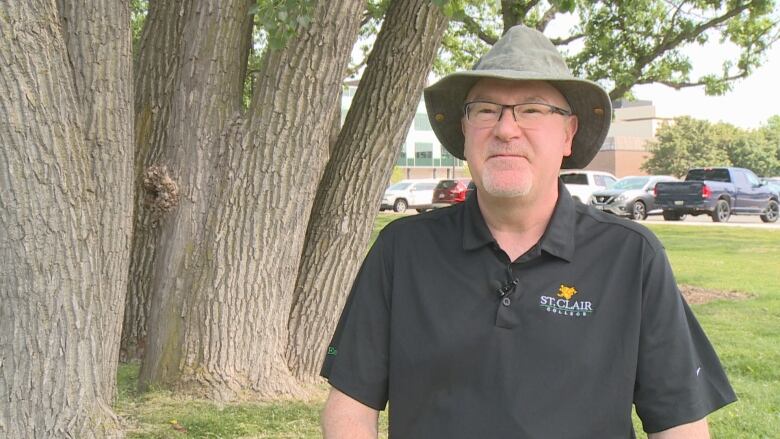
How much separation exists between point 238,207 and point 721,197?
2218cm

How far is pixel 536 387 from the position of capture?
6.79ft

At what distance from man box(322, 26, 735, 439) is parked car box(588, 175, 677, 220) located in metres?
23.4

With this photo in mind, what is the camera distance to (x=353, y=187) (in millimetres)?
5594

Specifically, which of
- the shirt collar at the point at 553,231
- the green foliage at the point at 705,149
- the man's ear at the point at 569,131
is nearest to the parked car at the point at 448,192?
the man's ear at the point at 569,131

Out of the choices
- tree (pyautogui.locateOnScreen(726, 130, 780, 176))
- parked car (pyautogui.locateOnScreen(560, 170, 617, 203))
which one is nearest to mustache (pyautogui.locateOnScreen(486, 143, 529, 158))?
parked car (pyautogui.locateOnScreen(560, 170, 617, 203))

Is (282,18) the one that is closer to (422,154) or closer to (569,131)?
(569,131)

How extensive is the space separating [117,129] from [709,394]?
10.5ft

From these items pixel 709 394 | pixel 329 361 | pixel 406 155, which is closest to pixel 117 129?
pixel 329 361

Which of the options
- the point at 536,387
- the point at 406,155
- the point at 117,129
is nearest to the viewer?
the point at 536,387

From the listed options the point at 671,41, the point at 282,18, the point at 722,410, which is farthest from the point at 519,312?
the point at 671,41

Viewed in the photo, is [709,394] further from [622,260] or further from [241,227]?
[241,227]

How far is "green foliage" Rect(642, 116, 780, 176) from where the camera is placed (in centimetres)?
6638

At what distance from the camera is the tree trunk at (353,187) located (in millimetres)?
5512

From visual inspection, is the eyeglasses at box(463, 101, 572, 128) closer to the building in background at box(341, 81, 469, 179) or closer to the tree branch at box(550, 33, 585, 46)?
the tree branch at box(550, 33, 585, 46)
